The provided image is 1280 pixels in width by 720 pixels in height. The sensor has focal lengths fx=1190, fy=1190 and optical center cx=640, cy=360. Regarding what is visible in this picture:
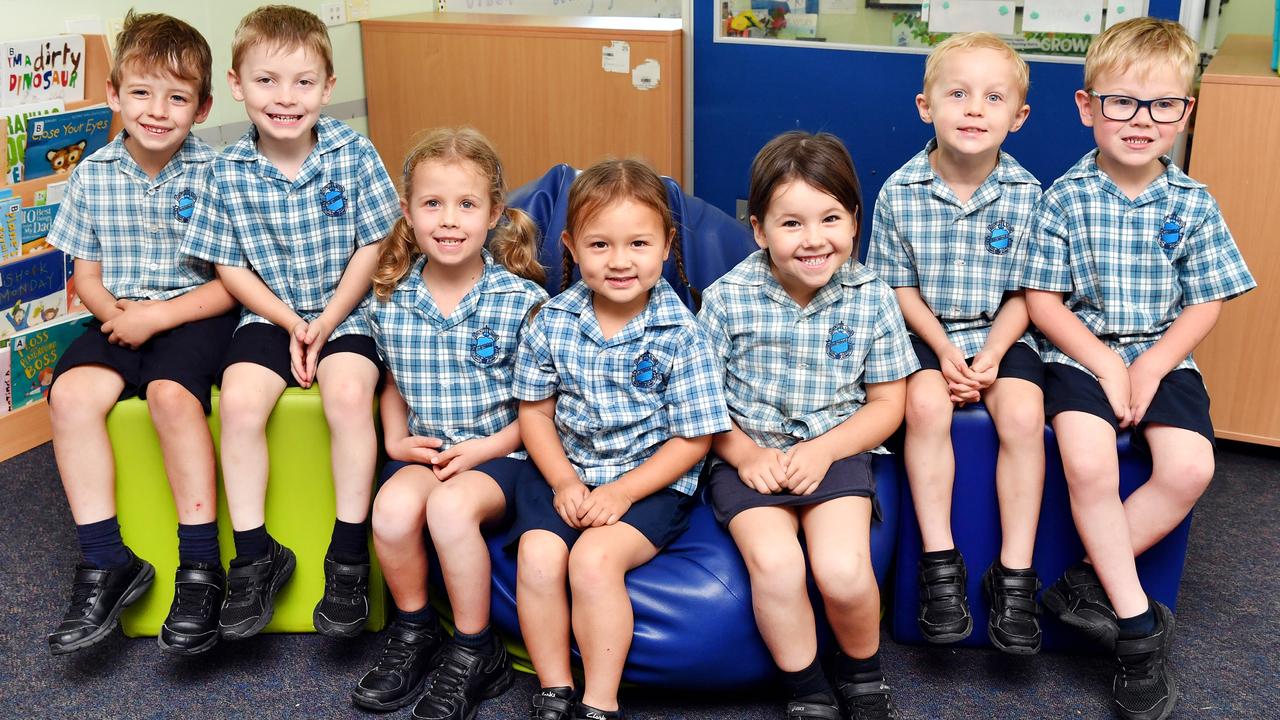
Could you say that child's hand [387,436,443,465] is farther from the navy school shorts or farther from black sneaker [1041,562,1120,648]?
black sneaker [1041,562,1120,648]

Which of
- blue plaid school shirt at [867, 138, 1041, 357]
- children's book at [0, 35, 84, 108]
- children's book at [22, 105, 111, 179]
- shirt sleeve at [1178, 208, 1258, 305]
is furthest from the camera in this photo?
children's book at [22, 105, 111, 179]

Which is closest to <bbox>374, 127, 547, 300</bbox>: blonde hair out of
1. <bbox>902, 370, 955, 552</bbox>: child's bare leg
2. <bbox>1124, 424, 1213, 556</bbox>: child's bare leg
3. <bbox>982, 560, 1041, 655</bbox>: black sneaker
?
<bbox>902, 370, 955, 552</bbox>: child's bare leg

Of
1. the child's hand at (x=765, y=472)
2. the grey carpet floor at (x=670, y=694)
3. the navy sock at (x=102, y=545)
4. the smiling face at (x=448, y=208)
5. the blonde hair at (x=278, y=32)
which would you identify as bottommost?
the grey carpet floor at (x=670, y=694)

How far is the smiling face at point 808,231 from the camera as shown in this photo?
6.48 ft

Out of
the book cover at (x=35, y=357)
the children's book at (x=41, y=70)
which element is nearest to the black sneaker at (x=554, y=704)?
the book cover at (x=35, y=357)

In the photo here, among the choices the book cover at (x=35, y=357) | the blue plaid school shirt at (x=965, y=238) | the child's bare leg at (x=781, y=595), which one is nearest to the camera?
the child's bare leg at (x=781, y=595)

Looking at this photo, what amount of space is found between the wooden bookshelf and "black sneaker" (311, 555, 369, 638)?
1405mm

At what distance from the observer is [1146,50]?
2.07 m

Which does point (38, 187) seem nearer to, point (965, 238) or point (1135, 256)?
point (965, 238)

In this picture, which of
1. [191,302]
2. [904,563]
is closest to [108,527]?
[191,302]

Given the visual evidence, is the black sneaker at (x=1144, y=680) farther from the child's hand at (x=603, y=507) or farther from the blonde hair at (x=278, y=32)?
the blonde hair at (x=278, y=32)

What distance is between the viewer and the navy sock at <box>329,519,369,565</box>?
2.10 meters

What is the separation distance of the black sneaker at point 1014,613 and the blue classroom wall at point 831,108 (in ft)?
4.76

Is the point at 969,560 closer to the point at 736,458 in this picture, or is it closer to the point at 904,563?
the point at 904,563
